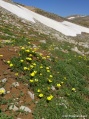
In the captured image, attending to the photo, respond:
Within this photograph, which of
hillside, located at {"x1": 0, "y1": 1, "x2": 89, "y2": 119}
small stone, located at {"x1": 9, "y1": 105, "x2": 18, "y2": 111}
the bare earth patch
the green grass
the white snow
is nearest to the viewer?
the bare earth patch

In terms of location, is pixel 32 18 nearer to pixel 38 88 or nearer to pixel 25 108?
pixel 38 88

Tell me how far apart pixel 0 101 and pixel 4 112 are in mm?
668

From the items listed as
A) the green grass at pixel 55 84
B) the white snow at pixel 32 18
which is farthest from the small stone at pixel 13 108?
the white snow at pixel 32 18

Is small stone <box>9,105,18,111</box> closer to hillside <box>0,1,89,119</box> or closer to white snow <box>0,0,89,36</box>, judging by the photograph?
hillside <box>0,1,89,119</box>

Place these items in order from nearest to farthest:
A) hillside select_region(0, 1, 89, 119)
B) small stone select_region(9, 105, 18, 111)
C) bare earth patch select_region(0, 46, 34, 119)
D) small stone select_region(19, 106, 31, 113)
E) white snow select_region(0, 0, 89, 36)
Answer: bare earth patch select_region(0, 46, 34, 119) < small stone select_region(9, 105, 18, 111) < small stone select_region(19, 106, 31, 113) < hillside select_region(0, 1, 89, 119) < white snow select_region(0, 0, 89, 36)

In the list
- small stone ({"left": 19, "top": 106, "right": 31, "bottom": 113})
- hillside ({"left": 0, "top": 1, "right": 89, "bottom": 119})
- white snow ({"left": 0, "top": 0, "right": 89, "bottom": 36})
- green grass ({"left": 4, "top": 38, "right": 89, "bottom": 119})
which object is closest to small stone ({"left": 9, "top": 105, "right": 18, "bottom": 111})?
hillside ({"left": 0, "top": 1, "right": 89, "bottom": 119})

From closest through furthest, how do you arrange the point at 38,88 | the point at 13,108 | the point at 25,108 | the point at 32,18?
the point at 13,108
the point at 25,108
the point at 38,88
the point at 32,18

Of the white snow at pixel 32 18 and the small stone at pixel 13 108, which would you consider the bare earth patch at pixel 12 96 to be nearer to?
the small stone at pixel 13 108

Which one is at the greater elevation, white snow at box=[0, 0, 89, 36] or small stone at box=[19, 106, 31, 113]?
white snow at box=[0, 0, 89, 36]

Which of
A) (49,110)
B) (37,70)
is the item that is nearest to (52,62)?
(37,70)

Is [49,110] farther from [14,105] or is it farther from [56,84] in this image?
[56,84]

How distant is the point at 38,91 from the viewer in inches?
459

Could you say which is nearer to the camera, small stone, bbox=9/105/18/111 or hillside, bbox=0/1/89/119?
small stone, bbox=9/105/18/111

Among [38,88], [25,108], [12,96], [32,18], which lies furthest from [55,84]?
[32,18]
